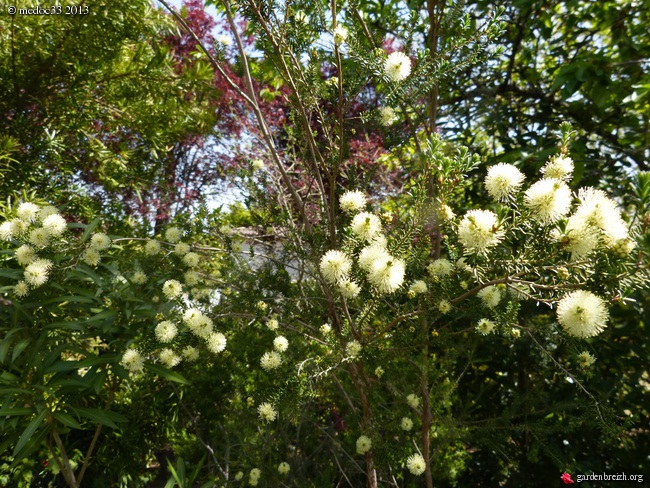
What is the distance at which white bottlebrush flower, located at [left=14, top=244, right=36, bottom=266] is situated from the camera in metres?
1.71

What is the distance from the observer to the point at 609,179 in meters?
2.38

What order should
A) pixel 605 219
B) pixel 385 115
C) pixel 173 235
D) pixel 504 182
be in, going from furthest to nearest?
pixel 173 235 → pixel 385 115 → pixel 504 182 → pixel 605 219

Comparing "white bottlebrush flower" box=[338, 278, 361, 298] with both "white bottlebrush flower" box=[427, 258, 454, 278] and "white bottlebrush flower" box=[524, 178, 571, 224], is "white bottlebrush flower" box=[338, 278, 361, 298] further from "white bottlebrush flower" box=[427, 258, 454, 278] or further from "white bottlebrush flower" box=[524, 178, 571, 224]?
"white bottlebrush flower" box=[524, 178, 571, 224]

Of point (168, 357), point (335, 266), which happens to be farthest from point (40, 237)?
point (335, 266)

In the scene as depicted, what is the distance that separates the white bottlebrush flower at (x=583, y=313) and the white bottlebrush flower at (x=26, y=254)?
1853 mm

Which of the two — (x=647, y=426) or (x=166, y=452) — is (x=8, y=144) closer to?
(x=166, y=452)

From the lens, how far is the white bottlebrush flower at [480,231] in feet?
3.12

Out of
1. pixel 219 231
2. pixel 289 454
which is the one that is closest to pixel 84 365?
pixel 219 231

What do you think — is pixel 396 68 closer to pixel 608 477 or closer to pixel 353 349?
pixel 353 349

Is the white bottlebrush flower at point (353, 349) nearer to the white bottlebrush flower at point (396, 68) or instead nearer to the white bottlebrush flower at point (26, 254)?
the white bottlebrush flower at point (396, 68)

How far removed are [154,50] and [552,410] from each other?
357cm

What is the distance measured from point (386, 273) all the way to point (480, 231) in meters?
0.27

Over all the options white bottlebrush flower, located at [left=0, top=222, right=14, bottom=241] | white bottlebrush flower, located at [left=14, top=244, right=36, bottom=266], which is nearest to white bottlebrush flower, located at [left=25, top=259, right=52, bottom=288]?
white bottlebrush flower, located at [left=14, top=244, right=36, bottom=266]

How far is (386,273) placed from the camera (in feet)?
3.67
